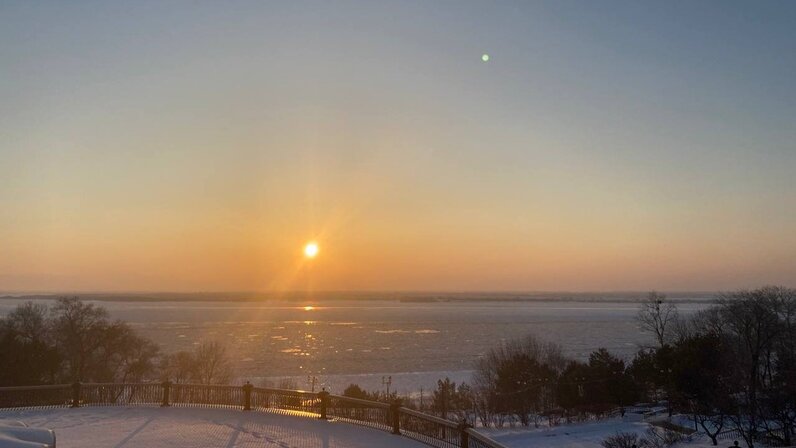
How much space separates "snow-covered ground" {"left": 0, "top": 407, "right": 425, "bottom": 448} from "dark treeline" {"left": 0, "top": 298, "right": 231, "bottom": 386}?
1114 inches

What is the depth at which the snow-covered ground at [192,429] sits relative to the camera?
14477 millimetres

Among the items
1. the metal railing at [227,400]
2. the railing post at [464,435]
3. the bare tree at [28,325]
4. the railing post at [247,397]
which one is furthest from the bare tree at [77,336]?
the railing post at [464,435]

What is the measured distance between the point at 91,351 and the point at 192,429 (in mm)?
38641

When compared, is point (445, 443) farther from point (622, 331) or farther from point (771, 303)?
point (622, 331)

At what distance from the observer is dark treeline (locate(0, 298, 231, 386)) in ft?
148

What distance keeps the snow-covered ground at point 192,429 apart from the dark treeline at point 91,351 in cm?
2828

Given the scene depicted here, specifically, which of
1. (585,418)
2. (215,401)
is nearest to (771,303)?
(585,418)

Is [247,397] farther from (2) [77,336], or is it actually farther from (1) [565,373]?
(2) [77,336]

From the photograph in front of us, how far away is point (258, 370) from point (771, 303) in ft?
167

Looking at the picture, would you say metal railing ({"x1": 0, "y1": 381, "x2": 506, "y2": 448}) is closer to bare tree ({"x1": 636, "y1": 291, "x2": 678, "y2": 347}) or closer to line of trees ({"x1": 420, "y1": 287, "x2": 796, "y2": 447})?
line of trees ({"x1": 420, "y1": 287, "x2": 796, "y2": 447})

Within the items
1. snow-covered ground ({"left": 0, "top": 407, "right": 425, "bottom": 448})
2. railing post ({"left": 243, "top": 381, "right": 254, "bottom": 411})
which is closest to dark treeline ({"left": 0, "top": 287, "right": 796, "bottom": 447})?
railing post ({"left": 243, "top": 381, "right": 254, "bottom": 411})

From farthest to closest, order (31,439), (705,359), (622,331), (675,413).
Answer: (622,331), (675,413), (705,359), (31,439)

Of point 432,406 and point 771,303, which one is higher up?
point 771,303

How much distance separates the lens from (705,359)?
3953cm
